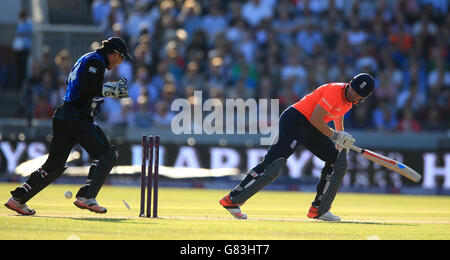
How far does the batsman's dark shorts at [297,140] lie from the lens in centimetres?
1255

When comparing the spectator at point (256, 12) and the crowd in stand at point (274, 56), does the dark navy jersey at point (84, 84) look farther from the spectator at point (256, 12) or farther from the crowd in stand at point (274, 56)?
the spectator at point (256, 12)

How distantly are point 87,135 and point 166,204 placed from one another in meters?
4.03

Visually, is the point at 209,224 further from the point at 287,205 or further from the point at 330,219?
the point at 287,205

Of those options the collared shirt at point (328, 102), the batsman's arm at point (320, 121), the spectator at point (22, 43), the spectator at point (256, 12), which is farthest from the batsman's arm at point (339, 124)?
the spectator at point (22, 43)

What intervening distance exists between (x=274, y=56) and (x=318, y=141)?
10.9 m

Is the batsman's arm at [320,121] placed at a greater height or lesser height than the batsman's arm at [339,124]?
A: greater

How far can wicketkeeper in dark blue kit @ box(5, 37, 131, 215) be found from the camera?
1191 centimetres

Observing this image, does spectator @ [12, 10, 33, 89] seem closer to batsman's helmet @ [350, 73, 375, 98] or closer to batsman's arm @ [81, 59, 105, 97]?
batsman's arm @ [81, 59, 105, 97]

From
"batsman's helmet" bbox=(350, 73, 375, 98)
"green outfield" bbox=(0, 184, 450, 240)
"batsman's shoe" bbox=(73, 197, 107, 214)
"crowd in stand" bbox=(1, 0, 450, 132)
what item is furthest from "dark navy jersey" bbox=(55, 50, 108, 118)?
"crowd in stand" bbox=(1, 0, 450, 132)

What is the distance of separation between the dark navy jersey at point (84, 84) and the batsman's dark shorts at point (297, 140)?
2.58 meters

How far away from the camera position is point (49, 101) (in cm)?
2234

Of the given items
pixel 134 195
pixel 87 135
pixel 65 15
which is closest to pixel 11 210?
pixel 87 135

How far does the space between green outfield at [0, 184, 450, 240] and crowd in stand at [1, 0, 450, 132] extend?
466cm

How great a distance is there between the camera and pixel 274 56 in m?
23.5
